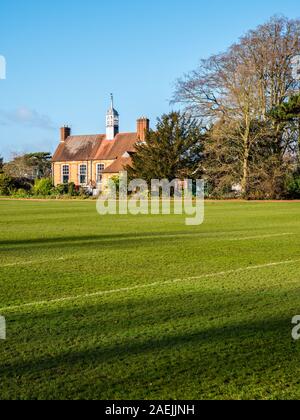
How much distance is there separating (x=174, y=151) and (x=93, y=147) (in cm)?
2959

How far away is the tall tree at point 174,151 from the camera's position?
1873 inches

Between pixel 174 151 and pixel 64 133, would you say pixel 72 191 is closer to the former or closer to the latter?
pixel 174 151

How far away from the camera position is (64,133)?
8000 centimetres

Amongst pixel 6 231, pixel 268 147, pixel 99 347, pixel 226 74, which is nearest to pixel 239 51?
pixel 226 74

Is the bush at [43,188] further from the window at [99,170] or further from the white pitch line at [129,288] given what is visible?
the white pitch line at [129,288]

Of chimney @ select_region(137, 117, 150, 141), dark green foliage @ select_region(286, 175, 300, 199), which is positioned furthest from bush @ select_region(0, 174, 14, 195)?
dark green foliage @ select_region(286, 175, 300, 199)

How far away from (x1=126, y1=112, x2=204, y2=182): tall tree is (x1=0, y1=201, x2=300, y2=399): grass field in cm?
3604

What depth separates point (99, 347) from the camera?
16.4 feet

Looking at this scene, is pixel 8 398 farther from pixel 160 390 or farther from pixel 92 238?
pixel 92 238

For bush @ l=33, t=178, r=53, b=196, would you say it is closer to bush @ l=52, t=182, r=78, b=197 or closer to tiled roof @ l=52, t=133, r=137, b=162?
bush @ l=52, t=182, r=78, b=197

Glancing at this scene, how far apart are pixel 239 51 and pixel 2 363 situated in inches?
1689

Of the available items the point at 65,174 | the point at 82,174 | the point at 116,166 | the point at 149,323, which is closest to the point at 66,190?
the point at 116,166

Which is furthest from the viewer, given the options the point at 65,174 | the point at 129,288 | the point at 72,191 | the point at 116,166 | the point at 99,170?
the point at 65,174

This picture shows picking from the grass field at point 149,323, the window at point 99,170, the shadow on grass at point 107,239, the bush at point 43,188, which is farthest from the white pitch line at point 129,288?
the window at point 99,170
